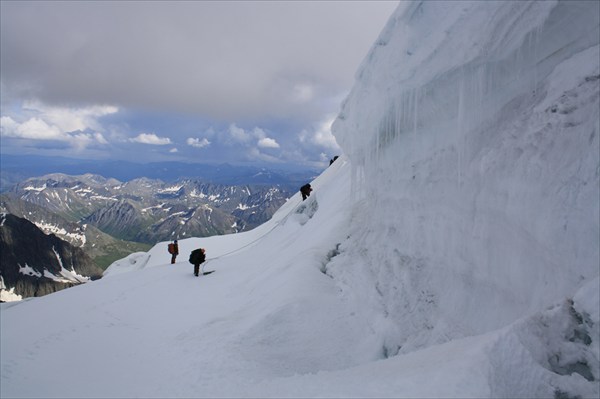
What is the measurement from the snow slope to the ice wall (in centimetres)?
5

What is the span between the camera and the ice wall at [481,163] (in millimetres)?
8305

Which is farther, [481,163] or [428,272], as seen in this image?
[428,272]

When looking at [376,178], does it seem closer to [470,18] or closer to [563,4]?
Result: [470,18]

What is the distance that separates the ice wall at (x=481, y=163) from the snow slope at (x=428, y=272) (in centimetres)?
5

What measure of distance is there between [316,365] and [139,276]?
62.8ft

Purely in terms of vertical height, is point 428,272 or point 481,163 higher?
point 481,163

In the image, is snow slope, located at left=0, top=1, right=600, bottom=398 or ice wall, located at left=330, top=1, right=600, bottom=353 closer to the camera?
snow slope, located at left=0, top=1, right=600, bottom=398

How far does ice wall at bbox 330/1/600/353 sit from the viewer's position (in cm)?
830

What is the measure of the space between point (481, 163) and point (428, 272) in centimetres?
424

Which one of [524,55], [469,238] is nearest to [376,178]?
[469,238]

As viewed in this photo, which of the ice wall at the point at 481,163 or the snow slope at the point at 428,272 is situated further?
the ice wall at the point at 481,163

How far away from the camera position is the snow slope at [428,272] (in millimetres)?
6895

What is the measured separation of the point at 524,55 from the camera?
1012cm

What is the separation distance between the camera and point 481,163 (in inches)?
420
